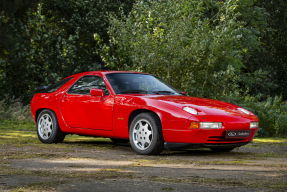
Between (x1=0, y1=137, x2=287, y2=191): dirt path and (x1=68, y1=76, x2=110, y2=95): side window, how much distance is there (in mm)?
1153

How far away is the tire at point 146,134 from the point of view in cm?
680

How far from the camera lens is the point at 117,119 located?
24.4 feet

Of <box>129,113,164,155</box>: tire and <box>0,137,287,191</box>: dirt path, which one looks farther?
<box>129,113,164,155</box>: tire

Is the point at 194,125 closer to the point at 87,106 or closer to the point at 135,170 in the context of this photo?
the point at 135,170

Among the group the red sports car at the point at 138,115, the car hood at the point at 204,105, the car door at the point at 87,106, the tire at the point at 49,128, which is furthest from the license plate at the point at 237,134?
the tire at the point at 49,128

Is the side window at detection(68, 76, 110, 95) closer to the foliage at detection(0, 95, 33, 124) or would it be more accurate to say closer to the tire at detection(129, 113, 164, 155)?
the tire at detection(129, 113, 164, 155)

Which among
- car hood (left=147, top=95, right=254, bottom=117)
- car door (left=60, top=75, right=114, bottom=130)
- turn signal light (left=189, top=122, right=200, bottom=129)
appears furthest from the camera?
car door (left=60, top=75, right=114, bottom=130)

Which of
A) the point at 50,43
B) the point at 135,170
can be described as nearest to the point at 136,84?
the point at 135,170

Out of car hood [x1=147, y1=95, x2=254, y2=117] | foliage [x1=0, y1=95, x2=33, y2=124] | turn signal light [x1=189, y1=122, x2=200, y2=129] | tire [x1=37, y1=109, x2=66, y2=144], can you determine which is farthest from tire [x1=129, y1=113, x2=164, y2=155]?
foliage [x1=0, y1=95, x2=33, y2=124]

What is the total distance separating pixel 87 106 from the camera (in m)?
8.00

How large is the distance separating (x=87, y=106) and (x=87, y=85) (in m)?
0.57

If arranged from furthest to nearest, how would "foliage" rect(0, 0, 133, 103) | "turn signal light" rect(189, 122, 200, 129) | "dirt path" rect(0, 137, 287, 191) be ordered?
"foliage" rect(0, 0, 133, 103) → "turn signal light" rect(189, 122, 200, 129) → "dirt path" rect(0, 137, 287, 191)

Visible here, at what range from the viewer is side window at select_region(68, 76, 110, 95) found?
812cm

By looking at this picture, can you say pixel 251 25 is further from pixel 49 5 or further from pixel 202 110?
pixel 202 110
